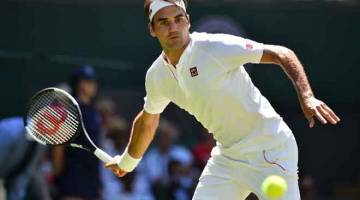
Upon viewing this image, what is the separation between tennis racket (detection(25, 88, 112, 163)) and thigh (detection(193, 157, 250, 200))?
2.90 feet

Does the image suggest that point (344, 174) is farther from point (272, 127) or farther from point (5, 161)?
point (272, 127)

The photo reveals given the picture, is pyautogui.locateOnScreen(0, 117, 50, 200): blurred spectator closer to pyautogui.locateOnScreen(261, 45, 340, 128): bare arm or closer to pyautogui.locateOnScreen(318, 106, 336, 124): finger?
pyautogui.locateOnScreen(261, 45, 340, 128): bare arm

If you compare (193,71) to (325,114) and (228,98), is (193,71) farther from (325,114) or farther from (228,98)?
(325,114)

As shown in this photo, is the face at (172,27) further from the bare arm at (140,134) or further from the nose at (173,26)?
the bare arm at (140,134)

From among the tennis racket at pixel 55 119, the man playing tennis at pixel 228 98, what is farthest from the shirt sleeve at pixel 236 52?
the tennis racket at pixel 55 119

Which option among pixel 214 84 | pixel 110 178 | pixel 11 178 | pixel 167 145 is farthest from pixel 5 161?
pixel 214 84

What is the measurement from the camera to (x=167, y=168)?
444 inches

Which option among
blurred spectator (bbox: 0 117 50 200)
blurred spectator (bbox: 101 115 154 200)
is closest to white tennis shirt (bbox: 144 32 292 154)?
blurred spectator (bbox: 0 117 50 200)

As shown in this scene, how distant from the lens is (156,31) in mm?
6473

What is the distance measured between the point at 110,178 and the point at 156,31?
182 inches

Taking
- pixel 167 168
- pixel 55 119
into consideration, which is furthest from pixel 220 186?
pixel 167 168

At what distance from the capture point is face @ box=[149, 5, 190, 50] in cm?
632

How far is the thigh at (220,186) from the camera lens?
6383mm

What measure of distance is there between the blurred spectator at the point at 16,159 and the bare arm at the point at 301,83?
3.38 metres
